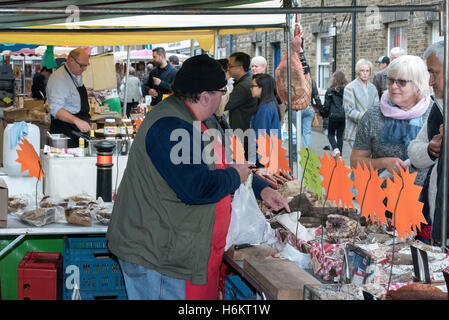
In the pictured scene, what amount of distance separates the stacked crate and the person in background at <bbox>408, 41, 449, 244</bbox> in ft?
6.22

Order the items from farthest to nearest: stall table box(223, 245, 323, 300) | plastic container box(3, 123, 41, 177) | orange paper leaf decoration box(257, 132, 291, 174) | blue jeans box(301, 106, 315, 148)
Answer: blue jeans box(301, 106, 315, 148)
plastic container box(3, 123, 41, 177)
orange paper leaf decoration box(257, 132, 291, 174)
stall table box(223, 245, 323, 300)

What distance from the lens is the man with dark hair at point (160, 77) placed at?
11.0 m

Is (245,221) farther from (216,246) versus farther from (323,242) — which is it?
(323,242)

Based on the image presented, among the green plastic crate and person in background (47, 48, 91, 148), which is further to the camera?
person in background (47, 48, 91, 148)

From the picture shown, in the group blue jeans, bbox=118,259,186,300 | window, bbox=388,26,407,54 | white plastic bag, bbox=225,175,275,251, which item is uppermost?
window, bbox=388,26,407,54

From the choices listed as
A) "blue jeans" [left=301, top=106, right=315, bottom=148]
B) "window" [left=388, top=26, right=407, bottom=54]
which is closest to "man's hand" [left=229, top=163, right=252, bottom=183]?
"blue jeans" [left=301, top=106, right=315, bottom=148]

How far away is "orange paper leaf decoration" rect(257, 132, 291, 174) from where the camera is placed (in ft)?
13.9

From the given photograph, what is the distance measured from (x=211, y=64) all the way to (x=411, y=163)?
1497mm

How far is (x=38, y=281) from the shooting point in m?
4.00

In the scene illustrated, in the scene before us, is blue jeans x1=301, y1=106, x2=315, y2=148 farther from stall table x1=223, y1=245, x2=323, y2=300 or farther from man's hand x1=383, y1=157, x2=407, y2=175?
stall table x1=223, y1=245, x2=323, y2=300

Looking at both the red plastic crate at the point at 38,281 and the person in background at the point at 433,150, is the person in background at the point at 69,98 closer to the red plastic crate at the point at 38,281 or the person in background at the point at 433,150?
the red plastic crate at the point at 38,281

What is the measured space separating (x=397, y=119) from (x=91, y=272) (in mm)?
2181

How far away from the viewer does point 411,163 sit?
3.71 metres

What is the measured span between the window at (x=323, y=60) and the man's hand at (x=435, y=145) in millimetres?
14437
